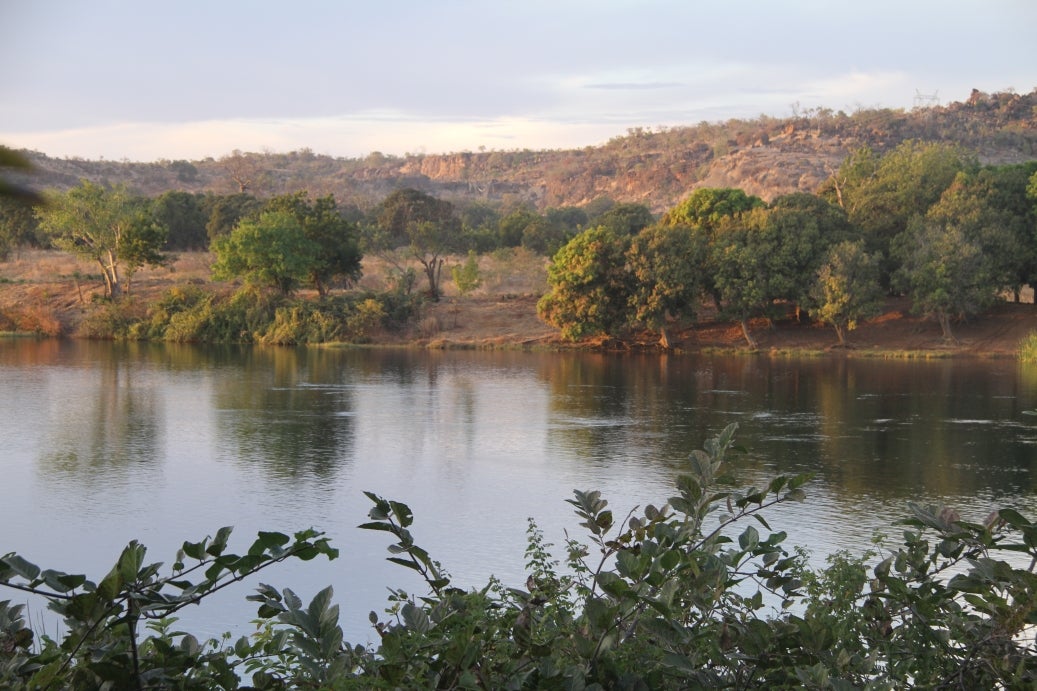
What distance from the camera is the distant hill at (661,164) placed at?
97.8 m

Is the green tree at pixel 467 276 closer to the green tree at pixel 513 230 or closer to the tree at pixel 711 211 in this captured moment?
the tree at pixel 711 211

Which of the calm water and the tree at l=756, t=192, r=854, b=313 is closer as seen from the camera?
the calm water

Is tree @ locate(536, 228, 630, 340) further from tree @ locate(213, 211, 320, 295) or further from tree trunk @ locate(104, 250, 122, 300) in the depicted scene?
tree trunk @ locate(104, 250, 122, 300)

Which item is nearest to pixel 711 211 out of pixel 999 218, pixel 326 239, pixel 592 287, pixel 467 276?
pixel 592 287

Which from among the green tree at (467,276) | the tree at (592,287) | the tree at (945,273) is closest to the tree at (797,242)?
the tree at (945,273)

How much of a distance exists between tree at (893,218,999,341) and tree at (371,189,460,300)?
23.3m

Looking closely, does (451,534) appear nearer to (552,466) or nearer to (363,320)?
(552,466)

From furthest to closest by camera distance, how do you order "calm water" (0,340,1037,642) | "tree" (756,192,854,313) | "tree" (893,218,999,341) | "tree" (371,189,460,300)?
"tree" (371,189,460,300), "tree" (756,192,854,313), "tree" (893,218,999,341), "calm water" (0,340,1037,642)

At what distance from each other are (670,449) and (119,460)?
10209 millimetres

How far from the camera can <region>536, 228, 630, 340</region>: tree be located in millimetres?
45219

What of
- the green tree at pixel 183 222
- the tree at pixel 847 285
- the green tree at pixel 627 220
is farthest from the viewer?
the green tree at pixel 183 222

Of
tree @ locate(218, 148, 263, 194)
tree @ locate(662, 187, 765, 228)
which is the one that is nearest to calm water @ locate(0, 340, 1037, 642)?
tree @ locate(662, 187, 765, 228)

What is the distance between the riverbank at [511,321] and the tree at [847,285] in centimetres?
209

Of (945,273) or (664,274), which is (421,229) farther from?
(945,273)
